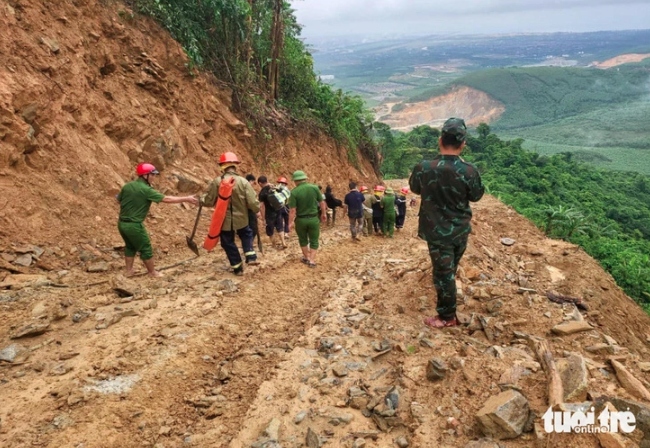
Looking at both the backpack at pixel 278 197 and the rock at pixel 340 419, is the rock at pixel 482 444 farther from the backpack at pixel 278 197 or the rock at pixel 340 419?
the backpack at pixel 278 197

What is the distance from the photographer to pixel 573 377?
289 cm

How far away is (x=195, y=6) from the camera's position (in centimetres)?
1071

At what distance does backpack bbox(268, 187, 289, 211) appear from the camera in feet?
25.6

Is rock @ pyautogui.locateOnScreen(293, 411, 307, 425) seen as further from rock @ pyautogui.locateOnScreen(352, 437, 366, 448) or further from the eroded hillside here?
the eroded hillside

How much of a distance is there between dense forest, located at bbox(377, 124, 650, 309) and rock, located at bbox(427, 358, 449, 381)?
14.7 metres

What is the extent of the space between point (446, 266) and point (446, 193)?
73cm

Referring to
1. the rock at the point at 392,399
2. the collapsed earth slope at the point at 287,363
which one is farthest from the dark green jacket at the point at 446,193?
the rock at the point at 392,399

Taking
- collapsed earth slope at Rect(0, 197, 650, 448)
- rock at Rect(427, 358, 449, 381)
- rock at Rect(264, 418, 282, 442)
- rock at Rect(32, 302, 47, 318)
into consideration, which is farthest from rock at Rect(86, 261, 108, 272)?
rock at Rect(427, 358, 449, 381)

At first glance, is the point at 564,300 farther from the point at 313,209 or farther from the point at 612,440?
the point at 313,209

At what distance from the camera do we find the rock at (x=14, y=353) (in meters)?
3.57

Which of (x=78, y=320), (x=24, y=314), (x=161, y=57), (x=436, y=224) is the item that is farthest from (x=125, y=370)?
(x=161, y=57)

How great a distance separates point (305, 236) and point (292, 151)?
22.0 ft

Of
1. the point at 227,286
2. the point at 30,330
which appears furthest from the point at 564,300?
the point at 30,330

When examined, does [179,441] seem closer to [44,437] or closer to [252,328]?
[44,437]
